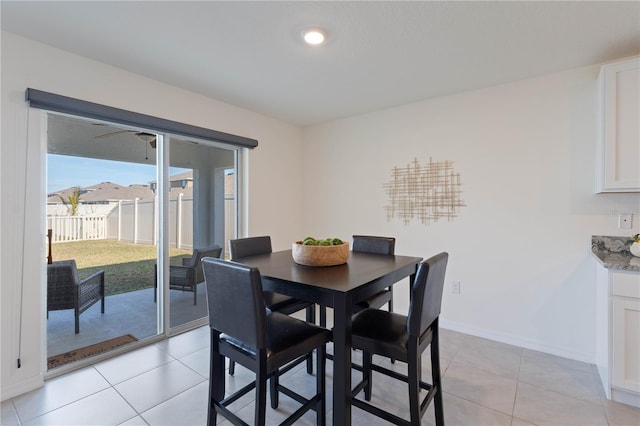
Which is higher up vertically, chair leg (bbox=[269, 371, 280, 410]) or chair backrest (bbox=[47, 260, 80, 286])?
chair backrest (bbox=[47, 260, 80, 286])

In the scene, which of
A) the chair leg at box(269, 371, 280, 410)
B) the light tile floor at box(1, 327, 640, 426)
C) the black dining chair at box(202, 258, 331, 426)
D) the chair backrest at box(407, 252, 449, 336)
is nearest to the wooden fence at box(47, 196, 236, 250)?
the light tile floor at box(1, 327, 640, 426)

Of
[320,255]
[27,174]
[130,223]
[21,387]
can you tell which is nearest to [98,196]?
[130,223]

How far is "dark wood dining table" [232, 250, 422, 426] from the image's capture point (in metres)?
1.39

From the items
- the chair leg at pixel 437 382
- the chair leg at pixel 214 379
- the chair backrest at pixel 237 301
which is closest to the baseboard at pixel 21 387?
the chair leg at pixel 214 379

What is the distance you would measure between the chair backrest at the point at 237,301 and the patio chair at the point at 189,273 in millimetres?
1738

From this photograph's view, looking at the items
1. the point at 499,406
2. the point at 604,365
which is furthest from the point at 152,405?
the point at 604,365

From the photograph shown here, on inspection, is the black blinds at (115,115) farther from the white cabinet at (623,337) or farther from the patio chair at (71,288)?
the white cabinet at (623,337)

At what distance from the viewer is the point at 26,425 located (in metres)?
1.73

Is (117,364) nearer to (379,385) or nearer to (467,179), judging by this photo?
(379,385)

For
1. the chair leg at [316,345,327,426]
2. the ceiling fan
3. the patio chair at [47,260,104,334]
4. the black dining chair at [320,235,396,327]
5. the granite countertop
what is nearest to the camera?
the chair leg at [316,345,327,426]

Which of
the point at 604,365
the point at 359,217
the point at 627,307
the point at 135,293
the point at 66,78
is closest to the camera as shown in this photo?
the point at 627,307

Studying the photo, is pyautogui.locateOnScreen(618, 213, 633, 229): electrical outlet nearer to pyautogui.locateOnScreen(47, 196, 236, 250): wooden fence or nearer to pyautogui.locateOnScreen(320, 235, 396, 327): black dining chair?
pyautogui.locateOnScreen(320, 235, 396, 327): black dining chair

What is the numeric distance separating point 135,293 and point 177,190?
3.51 ft

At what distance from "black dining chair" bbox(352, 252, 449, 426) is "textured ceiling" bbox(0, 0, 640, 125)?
1.51 metres
